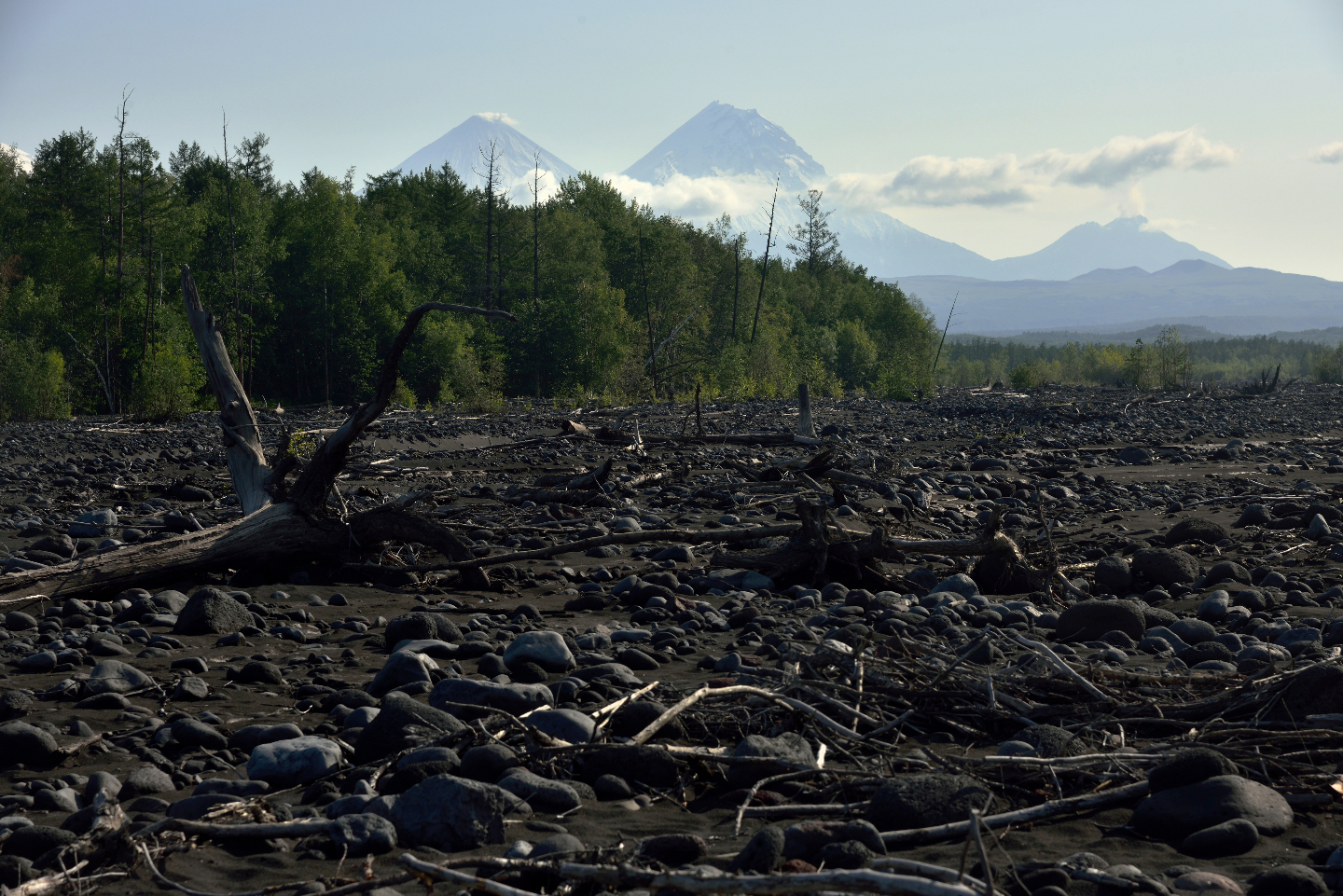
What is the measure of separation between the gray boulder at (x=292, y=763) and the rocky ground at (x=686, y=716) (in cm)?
1

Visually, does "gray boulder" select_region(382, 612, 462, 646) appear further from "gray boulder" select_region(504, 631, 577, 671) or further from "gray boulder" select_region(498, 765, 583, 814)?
"gray boulder" select_region(498, 765, 583, 814)

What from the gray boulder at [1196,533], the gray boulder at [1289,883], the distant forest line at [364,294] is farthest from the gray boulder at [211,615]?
the distant forest line at [364,294]

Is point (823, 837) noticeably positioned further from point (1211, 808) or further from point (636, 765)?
point (1211, 808)

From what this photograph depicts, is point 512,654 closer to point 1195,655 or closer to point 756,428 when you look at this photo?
point 1195,655

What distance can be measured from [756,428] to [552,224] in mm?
31178

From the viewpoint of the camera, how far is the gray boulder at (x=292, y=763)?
3094 mm

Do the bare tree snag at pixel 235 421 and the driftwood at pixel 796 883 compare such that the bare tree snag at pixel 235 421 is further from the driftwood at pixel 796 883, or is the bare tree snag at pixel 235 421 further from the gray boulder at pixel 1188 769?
the gray boulder at pixel 1188 769

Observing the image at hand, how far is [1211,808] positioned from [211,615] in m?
4.75

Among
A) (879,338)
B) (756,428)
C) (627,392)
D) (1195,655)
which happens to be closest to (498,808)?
(1195,655)

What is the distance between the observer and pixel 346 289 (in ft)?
139

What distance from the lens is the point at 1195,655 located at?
468cm

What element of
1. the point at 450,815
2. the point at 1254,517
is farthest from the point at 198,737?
the point at 1254,517

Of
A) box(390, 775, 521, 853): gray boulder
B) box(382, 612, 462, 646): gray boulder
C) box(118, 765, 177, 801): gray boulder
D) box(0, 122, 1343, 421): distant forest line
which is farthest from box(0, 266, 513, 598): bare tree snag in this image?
box(0, 122, 1343, 421): distant forest line

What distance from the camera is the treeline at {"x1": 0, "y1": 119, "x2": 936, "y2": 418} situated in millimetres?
34562
